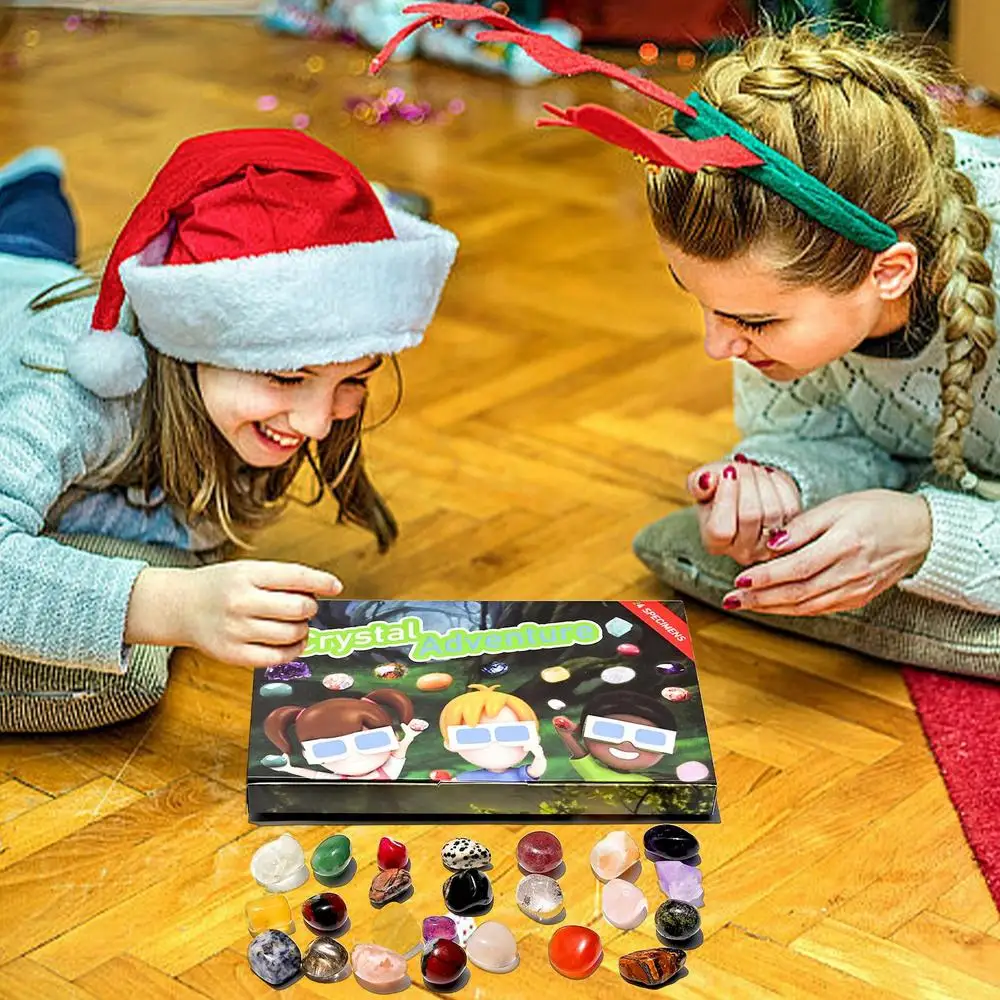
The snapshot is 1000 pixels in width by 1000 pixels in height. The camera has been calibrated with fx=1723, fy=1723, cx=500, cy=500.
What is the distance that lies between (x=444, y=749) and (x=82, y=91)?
2.12m

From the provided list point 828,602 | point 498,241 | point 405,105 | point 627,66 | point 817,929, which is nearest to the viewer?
point 817,929

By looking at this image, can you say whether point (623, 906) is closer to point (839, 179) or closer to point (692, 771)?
point (692, 771)

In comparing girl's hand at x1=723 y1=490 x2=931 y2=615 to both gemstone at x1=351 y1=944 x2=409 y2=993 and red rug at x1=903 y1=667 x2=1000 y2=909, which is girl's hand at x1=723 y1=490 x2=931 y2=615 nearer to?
red rug at x1=903 y1=667 x2=1000 y2=909

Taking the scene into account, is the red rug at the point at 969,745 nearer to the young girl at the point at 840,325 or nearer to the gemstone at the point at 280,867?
the young girl at the point at 840,325

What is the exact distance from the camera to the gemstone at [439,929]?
→ 39.4 inches

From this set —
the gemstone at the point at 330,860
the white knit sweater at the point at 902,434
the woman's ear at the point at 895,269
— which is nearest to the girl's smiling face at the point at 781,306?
the woman's ear at the point at 895,269

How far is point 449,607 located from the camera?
1.27 m

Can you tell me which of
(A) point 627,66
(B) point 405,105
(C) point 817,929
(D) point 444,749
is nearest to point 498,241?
(B) point 405,105

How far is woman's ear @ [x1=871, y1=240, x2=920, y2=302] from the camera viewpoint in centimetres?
117

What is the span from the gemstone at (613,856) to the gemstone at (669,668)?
0.15 meters

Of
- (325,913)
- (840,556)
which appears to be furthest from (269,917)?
(840,556)

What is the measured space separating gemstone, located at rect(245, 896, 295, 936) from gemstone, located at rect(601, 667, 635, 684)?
28cm

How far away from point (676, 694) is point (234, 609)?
0.30 m

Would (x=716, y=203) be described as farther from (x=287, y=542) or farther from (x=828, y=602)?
(x=287, y=542)
